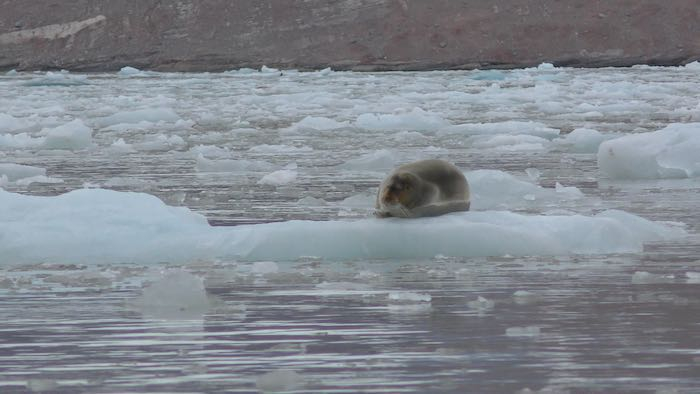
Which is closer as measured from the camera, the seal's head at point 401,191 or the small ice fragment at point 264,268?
the small ice fragment at point 264,268

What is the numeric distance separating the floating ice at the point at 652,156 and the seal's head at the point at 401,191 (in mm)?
3317

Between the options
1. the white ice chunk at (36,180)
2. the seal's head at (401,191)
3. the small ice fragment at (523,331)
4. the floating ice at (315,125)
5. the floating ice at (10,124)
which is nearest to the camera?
the small ice fragment at (523,331)

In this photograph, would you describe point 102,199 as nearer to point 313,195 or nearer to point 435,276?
point 435,276

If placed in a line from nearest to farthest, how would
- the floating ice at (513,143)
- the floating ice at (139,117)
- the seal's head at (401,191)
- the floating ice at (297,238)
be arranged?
the floating ice at (297,238) → the seal's head at (401,191) → the floating ice at (513,143) → the floating ice at (139,117)

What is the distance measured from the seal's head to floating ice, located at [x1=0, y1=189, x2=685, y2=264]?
118mm

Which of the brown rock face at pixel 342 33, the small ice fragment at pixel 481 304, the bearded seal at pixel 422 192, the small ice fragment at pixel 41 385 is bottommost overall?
the small ice fragment at pixel 481 304

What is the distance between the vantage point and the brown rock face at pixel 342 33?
202 ft

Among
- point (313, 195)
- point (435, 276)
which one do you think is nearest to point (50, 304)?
point (435, 276)

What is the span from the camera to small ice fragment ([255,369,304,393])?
2.96m

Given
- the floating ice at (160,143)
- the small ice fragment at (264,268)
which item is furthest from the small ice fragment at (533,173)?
the floating ice at (160,143)

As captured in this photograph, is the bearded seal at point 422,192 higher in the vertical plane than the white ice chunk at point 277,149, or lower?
higher

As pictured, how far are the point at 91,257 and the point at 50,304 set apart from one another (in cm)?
89

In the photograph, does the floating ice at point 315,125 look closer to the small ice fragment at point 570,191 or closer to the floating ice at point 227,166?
the floating ice at point 227,166

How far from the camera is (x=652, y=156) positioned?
855cm
